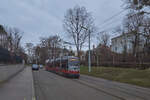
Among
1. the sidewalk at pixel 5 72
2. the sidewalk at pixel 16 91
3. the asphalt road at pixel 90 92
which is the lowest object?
the asphalt road at pixel 90 92

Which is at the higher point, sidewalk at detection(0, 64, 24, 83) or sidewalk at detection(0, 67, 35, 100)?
sidewalk at detection(0, 64, 24, 83)

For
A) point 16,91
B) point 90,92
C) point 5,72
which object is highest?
point 5,72

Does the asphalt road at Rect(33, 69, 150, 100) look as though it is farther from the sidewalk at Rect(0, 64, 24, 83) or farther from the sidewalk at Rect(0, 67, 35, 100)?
the sidewalk at Rect(0, 64, 24, 83)

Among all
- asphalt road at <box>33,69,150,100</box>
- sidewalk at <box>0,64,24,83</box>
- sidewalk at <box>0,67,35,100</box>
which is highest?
sidewalk at <box>0,64,24,83</box>

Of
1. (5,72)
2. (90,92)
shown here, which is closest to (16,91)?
(90,92)

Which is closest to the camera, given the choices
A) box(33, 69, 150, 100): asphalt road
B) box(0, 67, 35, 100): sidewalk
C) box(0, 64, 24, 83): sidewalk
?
box(0, 67, 35, 100): sidewalk

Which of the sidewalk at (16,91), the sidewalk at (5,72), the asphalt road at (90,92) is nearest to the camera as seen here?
the sidewalk at (16,91)

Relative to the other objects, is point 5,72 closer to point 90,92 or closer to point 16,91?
point 16,91

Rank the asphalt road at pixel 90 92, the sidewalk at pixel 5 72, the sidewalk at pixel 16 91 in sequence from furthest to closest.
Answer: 1. the sidewalk at pixel 5 72
2. the asphalt road at pixel 90 92
3. the sidewalk at pixel 16 91

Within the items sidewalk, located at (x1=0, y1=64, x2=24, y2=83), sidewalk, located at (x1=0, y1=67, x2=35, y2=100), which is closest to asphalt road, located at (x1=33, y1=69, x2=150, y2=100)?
sidewalk, located at (x1=0, y1=67, x2=35, y2=100)

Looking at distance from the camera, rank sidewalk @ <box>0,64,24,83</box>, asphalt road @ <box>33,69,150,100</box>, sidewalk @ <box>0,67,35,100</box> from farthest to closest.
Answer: sidewalk @ <box>0,64,24,83</box> < asphalt road @ <box>33,69,150,100</box> < sidewalk @ <box>0,67,35,100</box>

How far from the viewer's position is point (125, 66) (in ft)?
113

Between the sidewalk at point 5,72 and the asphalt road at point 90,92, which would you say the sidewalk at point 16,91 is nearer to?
the asphalt road at point 90,92

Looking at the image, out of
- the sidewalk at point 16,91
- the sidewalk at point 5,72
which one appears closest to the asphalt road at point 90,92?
the sidewalk at point 16,91
